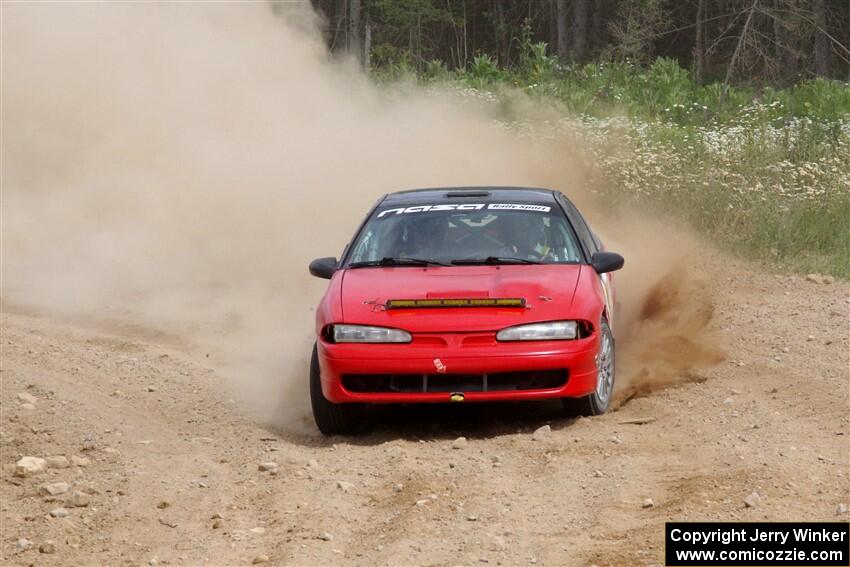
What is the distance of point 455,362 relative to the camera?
8.38 meters

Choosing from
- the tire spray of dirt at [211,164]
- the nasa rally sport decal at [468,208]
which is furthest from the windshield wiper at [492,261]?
the tire spray of dirt at [211,164]

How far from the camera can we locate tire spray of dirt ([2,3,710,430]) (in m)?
15.1

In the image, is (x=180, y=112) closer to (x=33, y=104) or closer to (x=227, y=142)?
(x=227, y=142)

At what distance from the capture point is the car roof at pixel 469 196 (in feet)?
33.3

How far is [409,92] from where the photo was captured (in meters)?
23.5

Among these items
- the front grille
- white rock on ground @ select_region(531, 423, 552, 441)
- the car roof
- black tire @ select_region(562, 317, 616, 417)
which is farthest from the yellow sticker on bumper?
the car roof

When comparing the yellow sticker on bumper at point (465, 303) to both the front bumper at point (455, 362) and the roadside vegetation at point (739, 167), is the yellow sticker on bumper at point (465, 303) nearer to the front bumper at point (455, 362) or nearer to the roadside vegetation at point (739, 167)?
the front bumper at point (455, 362)

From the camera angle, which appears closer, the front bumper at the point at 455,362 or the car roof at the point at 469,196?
the front bumper at the point at 455,362

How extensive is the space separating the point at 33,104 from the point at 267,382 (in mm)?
10712

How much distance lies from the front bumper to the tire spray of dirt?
3.79 metres

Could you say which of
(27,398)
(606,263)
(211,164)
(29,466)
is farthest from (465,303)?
(211,164)

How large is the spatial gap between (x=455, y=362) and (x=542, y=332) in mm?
550

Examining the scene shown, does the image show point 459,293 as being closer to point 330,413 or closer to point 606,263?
point 330,413

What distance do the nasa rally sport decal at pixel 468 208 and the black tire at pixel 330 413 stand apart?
149 cm
